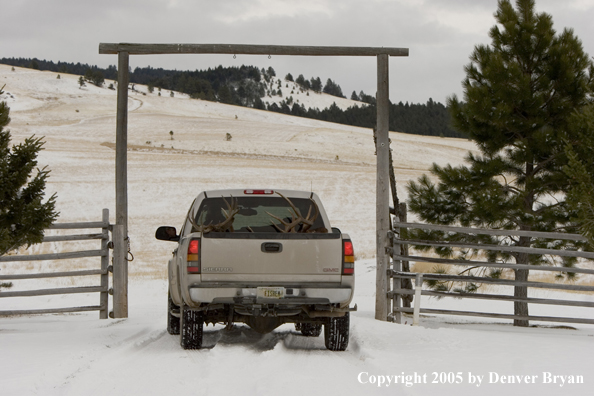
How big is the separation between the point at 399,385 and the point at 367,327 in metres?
3.86

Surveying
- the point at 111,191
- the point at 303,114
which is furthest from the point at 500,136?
the point at 303,114

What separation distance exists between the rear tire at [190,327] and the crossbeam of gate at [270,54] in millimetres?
4120

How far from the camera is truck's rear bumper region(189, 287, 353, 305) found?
7.10m

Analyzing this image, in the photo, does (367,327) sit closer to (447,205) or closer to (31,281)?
(447,205)

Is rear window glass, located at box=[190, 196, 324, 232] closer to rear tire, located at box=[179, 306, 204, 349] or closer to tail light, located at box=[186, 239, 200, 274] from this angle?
tail light, located at box=[186, 239, 200, 274]

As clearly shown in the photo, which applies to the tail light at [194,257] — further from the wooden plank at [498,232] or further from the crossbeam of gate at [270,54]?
the wooden plank at [498,232]

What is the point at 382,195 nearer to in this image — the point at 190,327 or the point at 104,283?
the point at 104,283

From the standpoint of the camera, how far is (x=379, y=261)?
1159 centimetres

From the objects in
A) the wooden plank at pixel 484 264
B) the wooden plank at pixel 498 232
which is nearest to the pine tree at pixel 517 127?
the wooden plank at pixel 498 232

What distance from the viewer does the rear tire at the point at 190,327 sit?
7.56 m

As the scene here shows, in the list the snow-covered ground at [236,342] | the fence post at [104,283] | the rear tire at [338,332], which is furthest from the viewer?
the fence post at [104,283]

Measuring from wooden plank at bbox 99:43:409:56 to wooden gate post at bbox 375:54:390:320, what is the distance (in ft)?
1.35

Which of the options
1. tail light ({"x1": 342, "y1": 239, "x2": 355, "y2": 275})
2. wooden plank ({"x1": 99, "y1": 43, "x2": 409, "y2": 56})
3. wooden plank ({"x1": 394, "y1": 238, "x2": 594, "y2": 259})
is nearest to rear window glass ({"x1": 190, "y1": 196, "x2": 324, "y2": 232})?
tail light ({"x1": 342, "y1": 239, "x2": 355, "y2": 275})

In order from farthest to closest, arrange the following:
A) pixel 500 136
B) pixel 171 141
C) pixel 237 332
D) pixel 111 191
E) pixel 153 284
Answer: pixel 171 141, pixel 111 191, pixel 153 284, pixel 500 136, pixel 237 332
